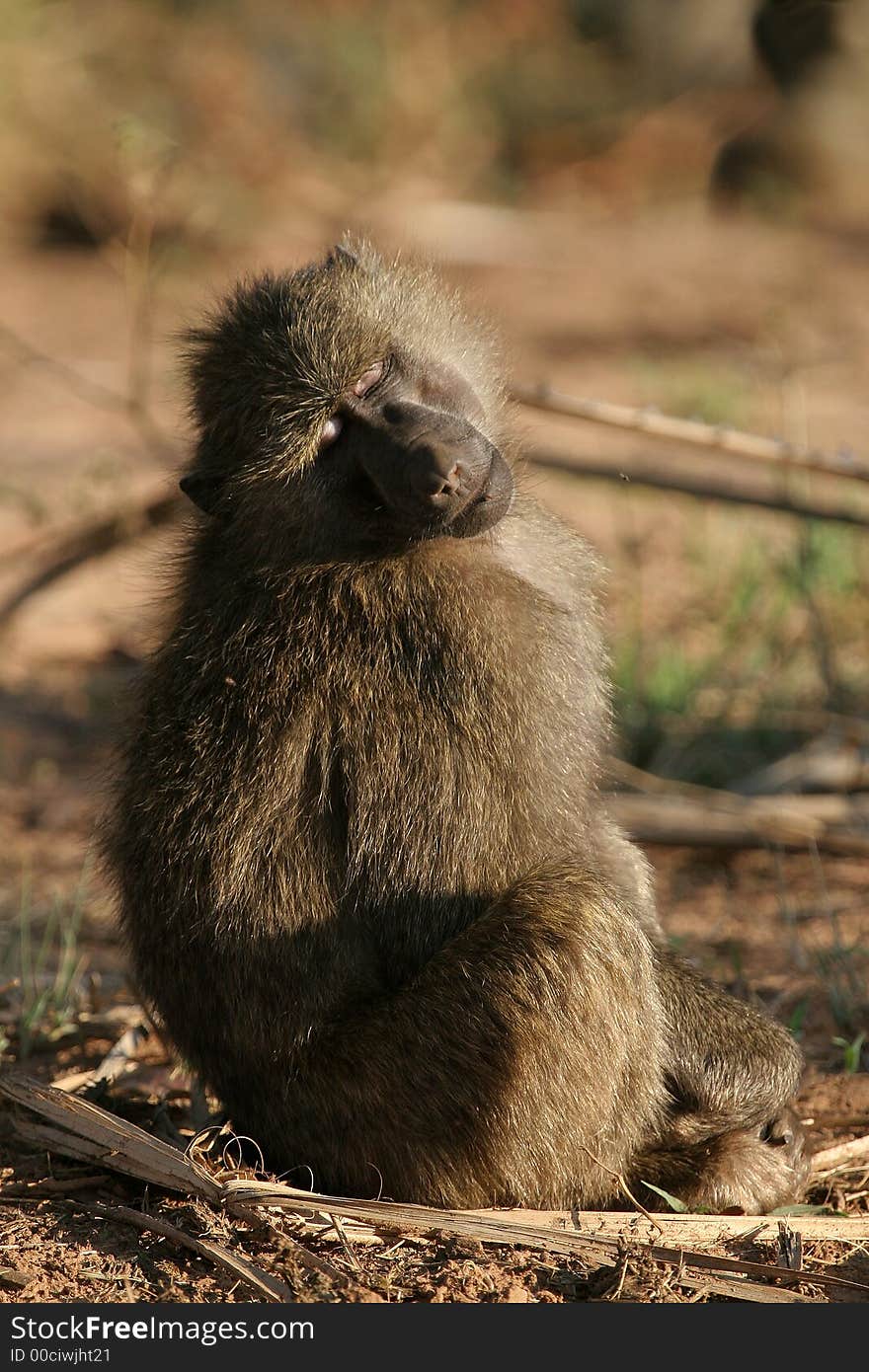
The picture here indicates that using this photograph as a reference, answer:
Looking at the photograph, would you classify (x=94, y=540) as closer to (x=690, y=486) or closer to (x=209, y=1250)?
(x=690, y=486)

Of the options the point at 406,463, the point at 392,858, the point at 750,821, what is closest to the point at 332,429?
the point at 406,463

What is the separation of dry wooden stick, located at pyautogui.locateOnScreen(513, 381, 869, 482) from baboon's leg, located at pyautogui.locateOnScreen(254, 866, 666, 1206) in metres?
1.55

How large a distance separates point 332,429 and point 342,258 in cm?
54

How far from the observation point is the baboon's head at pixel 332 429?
306 centimetres

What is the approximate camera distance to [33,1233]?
289 centimetres

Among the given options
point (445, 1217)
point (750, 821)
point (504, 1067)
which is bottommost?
point (750, 821)

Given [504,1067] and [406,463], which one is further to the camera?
[406,463]

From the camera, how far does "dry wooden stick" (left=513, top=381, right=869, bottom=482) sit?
410 cm

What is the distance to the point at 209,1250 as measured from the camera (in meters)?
2.78

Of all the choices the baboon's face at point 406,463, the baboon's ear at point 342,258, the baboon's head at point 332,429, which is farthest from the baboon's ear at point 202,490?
the baboon's ear at point 342,258

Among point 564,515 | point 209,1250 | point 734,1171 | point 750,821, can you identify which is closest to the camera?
point 209,1250

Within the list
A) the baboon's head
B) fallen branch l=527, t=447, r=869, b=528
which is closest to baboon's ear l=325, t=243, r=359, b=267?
the baboon's head

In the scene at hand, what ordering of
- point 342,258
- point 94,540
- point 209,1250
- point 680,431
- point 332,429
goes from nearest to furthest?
point 209,1250 → point 332,429 → point 342,258 → point 680,431 → point 94,540

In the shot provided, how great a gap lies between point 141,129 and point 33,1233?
13.0 feet
